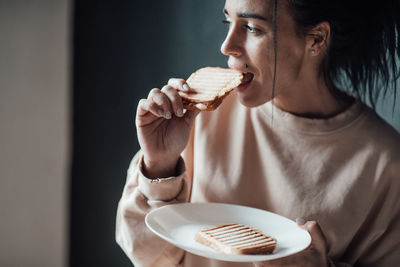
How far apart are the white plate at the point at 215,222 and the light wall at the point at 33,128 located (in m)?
1.15

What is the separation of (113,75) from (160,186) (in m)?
1.02

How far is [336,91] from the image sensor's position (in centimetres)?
122

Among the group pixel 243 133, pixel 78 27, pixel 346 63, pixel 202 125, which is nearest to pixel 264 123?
pixel 243 133

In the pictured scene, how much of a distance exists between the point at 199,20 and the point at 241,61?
0.65 metres

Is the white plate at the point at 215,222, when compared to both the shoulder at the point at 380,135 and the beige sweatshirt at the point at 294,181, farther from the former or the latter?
the shoulder at the point at 380,135

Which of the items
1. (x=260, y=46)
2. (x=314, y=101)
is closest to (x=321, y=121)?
(x=314, y=101)

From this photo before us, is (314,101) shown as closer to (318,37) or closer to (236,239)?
(318,37)

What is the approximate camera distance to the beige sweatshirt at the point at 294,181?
1.09 meters

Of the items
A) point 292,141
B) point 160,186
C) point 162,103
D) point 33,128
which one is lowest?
point 33,128

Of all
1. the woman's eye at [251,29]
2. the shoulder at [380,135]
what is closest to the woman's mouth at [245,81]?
the woman's eye at [251,29]

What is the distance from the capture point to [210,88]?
1.09m

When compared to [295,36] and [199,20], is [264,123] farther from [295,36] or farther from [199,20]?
[199,20]

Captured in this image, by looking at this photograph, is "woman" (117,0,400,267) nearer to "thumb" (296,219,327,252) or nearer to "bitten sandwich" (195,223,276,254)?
"thumb" (296,219,327,252)

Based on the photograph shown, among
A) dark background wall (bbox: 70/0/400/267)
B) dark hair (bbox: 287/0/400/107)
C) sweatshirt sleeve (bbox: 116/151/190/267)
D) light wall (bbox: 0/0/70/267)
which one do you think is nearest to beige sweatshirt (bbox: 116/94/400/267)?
sweatshirt sleeve (bbox: 116/151/190/267)
